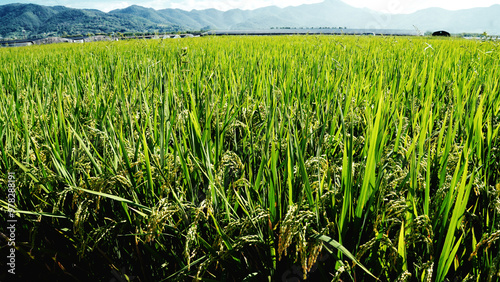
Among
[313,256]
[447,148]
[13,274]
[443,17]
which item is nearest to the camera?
[313,256]

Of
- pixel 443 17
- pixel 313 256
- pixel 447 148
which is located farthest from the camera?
pixel 443 17

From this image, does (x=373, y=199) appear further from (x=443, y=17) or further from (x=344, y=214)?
(x=443, y=17)

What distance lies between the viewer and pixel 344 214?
619 millimetres

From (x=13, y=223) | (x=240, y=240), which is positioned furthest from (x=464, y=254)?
(x=13, y=223)

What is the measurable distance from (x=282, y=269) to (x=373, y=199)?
275 millimetres

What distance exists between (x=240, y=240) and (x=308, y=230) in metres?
0.16

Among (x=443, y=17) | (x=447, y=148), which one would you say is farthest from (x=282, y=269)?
(x=443, y=17)

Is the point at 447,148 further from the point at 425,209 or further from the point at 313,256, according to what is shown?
the point at 313,256

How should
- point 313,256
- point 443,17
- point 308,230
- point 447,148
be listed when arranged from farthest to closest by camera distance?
point 443,17
point 447,148
point 308,230
point 313,256

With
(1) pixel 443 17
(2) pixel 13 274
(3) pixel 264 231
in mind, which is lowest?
(2) pixel 13 274

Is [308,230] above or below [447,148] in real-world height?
below

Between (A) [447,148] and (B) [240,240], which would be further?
(A) [447,148]

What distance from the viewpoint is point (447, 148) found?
794mm

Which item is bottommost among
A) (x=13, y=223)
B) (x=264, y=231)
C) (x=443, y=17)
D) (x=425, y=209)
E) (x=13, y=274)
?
(x=13, y=274)
